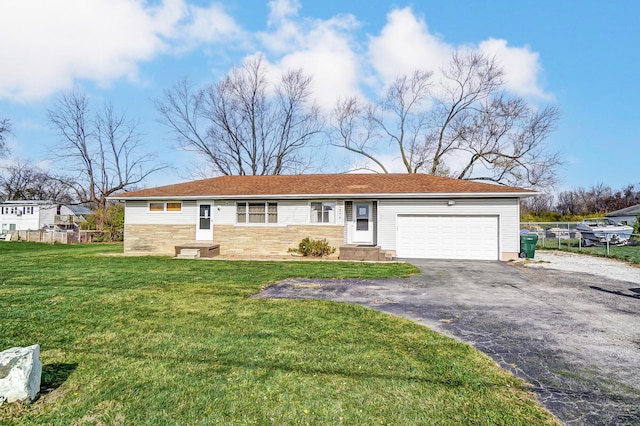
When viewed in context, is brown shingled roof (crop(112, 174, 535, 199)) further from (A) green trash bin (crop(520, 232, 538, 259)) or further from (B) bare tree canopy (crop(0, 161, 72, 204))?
(B) bare tree canopy (crop(0, 161, 72, 204))

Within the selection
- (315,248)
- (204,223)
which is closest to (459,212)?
(315,248)

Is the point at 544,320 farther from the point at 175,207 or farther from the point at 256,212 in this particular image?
the point at 175,207

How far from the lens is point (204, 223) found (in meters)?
16.3

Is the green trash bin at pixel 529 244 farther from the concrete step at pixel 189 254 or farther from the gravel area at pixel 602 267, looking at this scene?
the concrete step at pixel 189 254

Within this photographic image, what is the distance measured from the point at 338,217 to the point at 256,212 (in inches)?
154

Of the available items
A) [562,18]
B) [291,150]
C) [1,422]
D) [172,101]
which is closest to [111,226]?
[172,101]

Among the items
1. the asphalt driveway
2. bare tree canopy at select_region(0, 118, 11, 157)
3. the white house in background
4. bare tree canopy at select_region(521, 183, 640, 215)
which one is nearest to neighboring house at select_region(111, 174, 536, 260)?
the asphalt driveway

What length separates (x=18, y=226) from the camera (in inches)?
1608

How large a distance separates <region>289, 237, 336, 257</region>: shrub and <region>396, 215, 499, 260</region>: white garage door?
311 cm

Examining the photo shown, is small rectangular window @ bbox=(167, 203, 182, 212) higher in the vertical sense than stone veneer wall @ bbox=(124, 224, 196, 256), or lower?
higher

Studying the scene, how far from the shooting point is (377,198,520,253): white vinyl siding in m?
14.1

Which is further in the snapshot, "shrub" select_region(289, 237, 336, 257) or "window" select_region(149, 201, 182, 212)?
"window" select_region(149, 201, 182, 212)

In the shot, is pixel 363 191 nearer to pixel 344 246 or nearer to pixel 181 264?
pixel 344 246

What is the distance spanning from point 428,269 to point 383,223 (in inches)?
165
